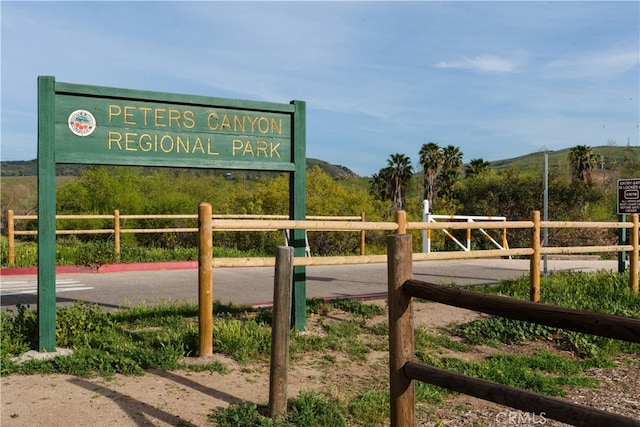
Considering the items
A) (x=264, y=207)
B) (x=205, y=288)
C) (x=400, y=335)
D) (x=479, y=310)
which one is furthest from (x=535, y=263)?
(x=264, y=207)

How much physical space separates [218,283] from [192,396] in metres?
7.05

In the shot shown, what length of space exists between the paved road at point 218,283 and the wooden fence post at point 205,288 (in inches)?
123

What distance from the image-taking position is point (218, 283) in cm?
1162

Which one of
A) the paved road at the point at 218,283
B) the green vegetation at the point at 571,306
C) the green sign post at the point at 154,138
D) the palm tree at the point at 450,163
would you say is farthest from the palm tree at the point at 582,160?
the green sign post at the point at 154,138

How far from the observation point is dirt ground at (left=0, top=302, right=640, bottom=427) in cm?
419

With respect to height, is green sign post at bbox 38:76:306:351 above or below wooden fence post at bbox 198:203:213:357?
above

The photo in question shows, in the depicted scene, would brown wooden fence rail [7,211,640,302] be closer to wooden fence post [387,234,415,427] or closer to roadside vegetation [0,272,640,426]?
roadside vegetation [0,272,640,426]

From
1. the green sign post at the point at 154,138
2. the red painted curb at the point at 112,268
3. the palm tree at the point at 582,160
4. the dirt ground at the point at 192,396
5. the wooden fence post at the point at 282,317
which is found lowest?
the dirt ground at the point at 192,396

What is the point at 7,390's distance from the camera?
464 cm

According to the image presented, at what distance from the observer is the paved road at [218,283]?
9461 millimetres

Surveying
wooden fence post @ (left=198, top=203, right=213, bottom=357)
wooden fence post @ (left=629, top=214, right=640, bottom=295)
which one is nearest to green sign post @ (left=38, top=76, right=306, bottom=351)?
wooden fence post @ (left=198, top=203, right=213, bottom=357)

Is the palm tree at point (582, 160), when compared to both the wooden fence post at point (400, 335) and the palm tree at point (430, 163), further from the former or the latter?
the wooden fence post at point (400, 335)

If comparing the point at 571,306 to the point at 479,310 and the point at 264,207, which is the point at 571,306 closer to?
the point at 479,310

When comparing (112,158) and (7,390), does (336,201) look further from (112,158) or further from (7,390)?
(7,390)
